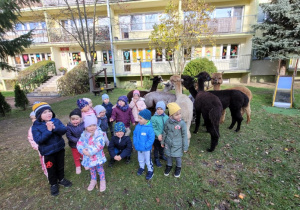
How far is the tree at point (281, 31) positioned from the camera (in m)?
10.5

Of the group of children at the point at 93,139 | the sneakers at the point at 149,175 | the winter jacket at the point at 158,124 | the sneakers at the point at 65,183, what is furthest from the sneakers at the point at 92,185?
the winter jacket at the point at 158,124

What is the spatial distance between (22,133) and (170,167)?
5.92 metres

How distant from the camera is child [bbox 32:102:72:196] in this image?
8.20 feet

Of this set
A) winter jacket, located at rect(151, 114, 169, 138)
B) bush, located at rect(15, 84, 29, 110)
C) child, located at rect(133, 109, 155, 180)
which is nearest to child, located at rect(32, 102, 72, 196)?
child, located at rect(133, 109, 155, 180)

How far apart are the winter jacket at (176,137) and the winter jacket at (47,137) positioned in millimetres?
1920

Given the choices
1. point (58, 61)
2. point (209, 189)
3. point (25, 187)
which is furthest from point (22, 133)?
point (58, 61)

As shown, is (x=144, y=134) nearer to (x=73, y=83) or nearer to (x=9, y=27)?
(x=9, y=27)

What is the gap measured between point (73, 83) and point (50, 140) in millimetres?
11424

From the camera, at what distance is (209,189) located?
281 centimetres

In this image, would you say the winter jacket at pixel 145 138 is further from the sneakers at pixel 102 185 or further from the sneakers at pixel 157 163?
the sneakers at pixel 102 185

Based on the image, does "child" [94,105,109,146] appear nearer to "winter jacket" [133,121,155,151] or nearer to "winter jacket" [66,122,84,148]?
"winter jacket" [66,122,84,148]

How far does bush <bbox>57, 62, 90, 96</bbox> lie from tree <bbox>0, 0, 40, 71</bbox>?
5.32m

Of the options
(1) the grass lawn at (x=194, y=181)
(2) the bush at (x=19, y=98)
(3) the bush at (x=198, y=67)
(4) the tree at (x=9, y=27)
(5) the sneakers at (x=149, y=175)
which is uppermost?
(4) the tree at (x=9, y=27)

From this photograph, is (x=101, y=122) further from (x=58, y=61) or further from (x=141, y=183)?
(x=58, y=61)
